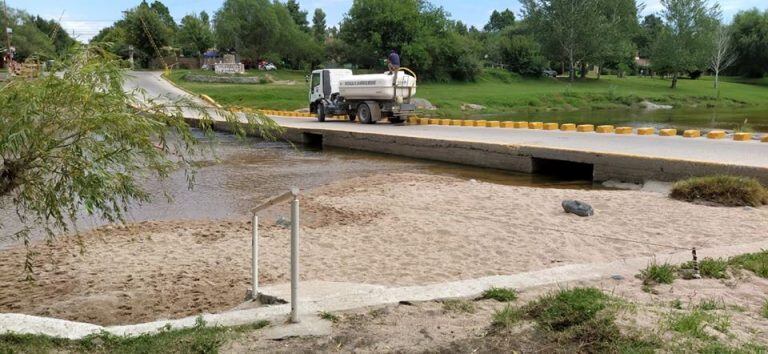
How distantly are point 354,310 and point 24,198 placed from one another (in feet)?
8.17

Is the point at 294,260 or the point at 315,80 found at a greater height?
the point at 315,80

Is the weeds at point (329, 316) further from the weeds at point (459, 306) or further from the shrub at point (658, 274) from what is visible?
the shrub at point (658, 274)

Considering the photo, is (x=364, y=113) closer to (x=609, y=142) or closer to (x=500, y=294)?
(x=609, y=142)

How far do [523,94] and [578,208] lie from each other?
42335mm

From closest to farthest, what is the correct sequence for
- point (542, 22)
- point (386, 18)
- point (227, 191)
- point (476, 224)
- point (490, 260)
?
1. point (490, 260)
2. point (476, 224)
3. point (227, 191)
4. point (386, 18)
5. point (542, 22)

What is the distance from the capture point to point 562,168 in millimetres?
16859

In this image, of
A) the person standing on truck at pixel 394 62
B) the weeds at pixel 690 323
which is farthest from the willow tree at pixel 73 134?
the person standing on truck at pixel 394 62

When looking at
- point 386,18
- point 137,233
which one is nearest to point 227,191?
point 137,233

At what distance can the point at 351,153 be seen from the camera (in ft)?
71.9

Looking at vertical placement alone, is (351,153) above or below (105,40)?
below

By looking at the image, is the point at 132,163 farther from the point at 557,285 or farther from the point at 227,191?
the point at 227,191

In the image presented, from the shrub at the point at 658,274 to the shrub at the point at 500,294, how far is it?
1.27 meters

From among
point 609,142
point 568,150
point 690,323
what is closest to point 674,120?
point 609,142

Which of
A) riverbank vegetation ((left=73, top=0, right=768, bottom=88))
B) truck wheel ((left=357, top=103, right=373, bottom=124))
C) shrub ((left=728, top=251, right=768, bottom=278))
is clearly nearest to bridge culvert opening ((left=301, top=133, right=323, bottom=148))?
truck wheel ((left=357, top=103, right=373, bottom=124))
